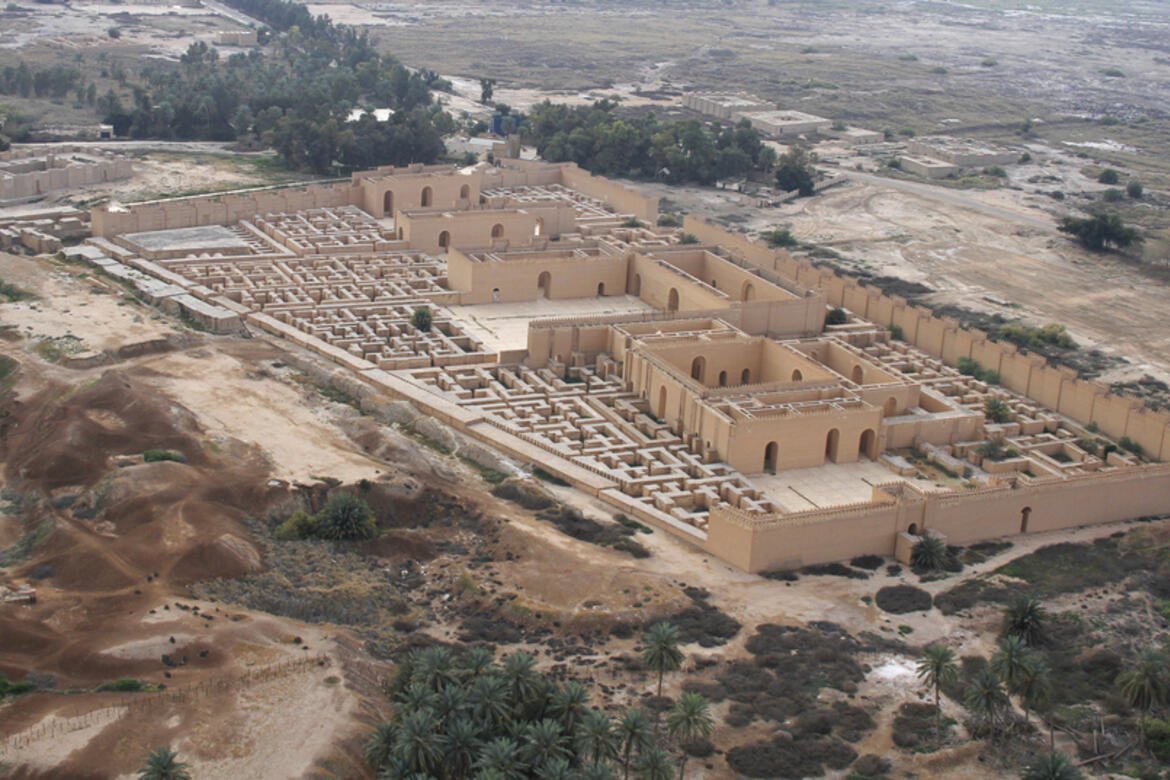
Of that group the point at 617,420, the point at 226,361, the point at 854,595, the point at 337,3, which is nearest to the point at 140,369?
the point at 226,361

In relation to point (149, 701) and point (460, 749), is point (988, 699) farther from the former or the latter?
point (149, 701)

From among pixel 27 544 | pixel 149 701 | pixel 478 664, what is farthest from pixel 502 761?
pixel 27 544

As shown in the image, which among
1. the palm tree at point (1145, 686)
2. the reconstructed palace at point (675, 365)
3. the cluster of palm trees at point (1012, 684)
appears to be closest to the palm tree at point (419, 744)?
the cluster of palm trees at point (1012, 684)

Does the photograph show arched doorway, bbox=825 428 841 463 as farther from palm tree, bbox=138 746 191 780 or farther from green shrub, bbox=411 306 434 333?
palm tree, bbox=138 746 191 780

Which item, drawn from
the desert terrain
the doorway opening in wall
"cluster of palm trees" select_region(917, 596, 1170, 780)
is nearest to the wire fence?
the desert terrain

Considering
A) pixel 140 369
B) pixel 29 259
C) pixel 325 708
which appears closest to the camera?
pixel 325 708

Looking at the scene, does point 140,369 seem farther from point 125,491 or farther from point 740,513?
point 740,513
